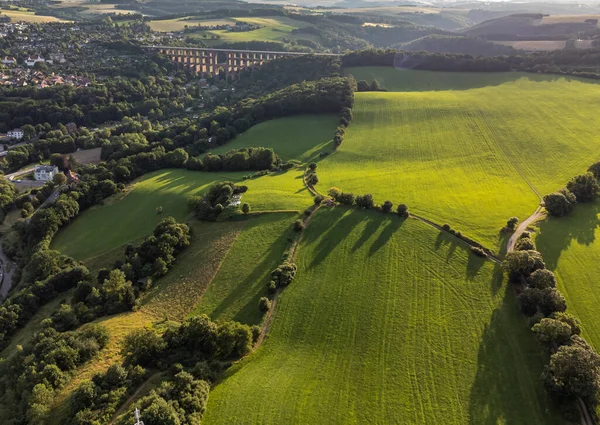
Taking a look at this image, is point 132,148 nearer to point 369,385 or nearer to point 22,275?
point 22,275

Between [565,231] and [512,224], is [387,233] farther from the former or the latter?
[565,231]

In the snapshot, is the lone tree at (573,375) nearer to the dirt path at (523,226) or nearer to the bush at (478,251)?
the bush at (478,251)

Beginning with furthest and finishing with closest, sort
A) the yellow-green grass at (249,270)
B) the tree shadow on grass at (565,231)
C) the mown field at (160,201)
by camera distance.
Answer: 1. the mown field at (160,201)
2. the tree shadow on grass at (565,231)
3. the yellow-green grass at (249,270)

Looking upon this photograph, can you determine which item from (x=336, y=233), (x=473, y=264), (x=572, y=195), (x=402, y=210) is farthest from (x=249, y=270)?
(x=572, y=195)

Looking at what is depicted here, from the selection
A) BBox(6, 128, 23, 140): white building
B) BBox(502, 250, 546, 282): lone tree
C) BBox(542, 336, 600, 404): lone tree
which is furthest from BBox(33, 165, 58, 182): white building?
BBox(542, 336, 600, 404): lone tree

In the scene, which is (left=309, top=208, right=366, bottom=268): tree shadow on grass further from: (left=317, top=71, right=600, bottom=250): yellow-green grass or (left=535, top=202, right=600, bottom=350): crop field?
(left=535, top=202, right=600, bottom=350): crop field

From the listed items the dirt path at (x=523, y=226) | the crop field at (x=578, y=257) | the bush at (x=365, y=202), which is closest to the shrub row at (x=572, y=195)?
the crop field at (x=578, y=257)
